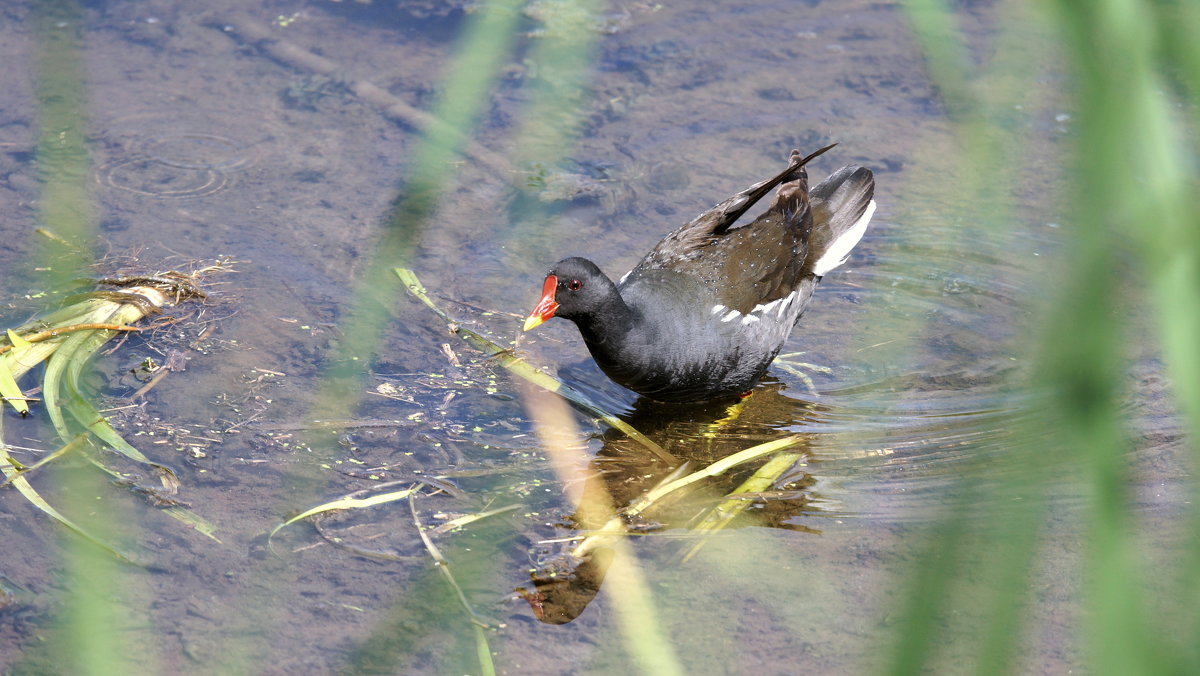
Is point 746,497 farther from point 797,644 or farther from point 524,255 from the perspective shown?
point 524,255

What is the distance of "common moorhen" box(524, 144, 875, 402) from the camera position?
3.75m

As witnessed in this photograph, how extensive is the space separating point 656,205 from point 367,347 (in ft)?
15.0

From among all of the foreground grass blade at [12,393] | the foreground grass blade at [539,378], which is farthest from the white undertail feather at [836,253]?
the foreground grass blade at [12,393]

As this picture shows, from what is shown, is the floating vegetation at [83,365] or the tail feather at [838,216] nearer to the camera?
the floating vegetation at [83,365]

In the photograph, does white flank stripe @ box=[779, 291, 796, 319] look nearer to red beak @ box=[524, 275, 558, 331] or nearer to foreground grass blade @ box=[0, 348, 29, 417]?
red beak @ box=[524, 275, 558, 331]

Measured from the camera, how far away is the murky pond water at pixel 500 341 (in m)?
2.98

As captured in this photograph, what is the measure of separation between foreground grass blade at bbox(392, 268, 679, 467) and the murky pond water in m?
0.05

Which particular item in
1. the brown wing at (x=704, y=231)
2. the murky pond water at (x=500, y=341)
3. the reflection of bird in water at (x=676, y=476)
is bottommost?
the reflection of bird in water at (x=676, y=476)

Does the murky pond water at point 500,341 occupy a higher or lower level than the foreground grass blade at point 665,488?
higher

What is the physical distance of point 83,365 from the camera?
12.9 ft

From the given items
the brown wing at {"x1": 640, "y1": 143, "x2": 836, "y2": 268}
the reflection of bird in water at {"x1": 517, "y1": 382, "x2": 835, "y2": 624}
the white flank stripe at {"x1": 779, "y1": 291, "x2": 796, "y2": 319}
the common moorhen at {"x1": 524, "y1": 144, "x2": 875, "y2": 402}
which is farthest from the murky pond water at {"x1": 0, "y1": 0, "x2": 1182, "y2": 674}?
the brown wing at {"x1": 640, "y1": 143, "x2": 836, "y2": 268}

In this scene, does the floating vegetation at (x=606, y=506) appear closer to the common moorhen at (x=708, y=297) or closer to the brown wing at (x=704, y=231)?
the common moorhen at (x=708, y=297)

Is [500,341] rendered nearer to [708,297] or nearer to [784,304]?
[708,297]

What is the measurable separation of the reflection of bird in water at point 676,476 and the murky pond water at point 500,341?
13mm
